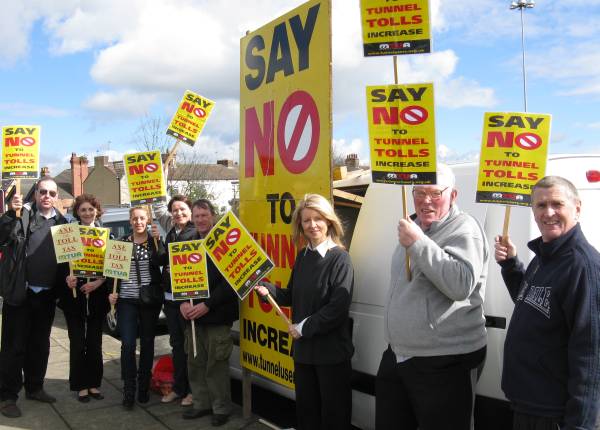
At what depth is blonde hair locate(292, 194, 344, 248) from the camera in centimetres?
360

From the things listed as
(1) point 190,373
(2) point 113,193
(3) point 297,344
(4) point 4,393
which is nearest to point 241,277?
(3) point 297,344

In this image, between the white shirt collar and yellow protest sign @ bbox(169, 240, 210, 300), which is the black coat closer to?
yellow protest sign @ bbox(169, 240, 210, 300)

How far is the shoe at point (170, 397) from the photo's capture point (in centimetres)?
520

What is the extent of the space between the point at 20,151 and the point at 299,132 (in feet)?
9.10

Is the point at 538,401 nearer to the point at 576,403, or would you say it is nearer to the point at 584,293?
the point at 576,403

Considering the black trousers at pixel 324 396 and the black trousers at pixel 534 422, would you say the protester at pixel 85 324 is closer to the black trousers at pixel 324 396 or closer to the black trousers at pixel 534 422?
the black trousers at pixel 324 396

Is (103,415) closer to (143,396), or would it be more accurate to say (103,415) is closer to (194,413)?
(143,396)

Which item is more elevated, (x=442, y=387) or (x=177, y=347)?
(x=442, y=387)

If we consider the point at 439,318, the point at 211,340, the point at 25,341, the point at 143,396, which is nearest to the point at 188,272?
the point at 211,340

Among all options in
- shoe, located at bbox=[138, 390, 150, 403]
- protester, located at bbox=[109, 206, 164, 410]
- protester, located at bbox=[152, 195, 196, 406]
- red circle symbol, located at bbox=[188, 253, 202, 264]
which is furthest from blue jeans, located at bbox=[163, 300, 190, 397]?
red circle symbol, located at bbox=[188, 253, 202, 264]

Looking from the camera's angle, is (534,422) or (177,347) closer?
(534,422)

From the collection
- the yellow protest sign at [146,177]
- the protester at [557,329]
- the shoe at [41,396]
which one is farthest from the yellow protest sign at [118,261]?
the protester at [557,329]

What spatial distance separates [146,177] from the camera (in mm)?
5168

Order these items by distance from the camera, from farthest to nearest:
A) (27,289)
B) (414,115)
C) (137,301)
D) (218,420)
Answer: (137,301)
(27,289)
(218,420)
(414,115)
